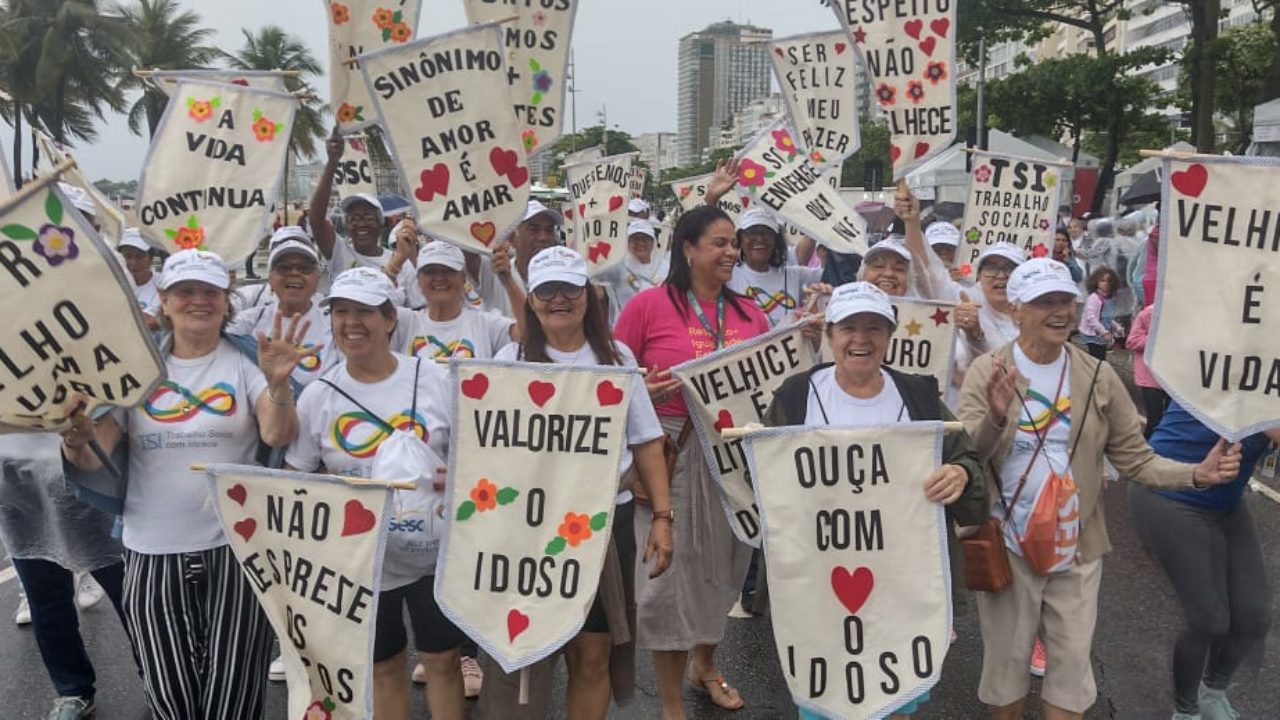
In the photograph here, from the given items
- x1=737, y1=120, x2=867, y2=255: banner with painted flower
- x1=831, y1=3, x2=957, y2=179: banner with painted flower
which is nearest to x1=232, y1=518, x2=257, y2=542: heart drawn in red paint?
x1=737, y1=120, x2=867, y2=255: banner with painted flower

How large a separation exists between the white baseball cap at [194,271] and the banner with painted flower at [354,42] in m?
2.33

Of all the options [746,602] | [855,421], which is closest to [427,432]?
[855,421]

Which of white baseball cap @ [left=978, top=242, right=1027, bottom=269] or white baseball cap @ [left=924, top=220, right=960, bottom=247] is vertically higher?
white baseball cap @ [left=924, top=220, right=960, bottom=247]

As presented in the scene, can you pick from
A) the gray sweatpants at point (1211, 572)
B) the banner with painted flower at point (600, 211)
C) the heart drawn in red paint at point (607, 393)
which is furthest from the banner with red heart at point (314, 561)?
the banner with painted flower at point (600, 211)

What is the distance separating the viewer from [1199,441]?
153 inches

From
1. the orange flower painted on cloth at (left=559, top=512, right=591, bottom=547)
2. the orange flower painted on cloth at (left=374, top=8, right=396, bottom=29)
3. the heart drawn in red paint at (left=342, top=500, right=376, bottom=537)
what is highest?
the orange flower painted on cloth at (left=374, top=8, right=396, bottom=29)

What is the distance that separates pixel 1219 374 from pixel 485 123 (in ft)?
11.2

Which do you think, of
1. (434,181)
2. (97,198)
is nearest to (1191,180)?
(434,181)

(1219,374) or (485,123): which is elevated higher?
(485,123)

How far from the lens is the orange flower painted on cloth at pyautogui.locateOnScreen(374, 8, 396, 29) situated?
596cm

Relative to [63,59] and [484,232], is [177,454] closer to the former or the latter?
[484,232]

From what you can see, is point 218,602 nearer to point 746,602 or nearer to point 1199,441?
point 746,602

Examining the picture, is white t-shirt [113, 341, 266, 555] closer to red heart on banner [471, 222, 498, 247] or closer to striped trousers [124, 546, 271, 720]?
striped trousers [124, 546, 271, 720]

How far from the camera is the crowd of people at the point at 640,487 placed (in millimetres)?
3482
